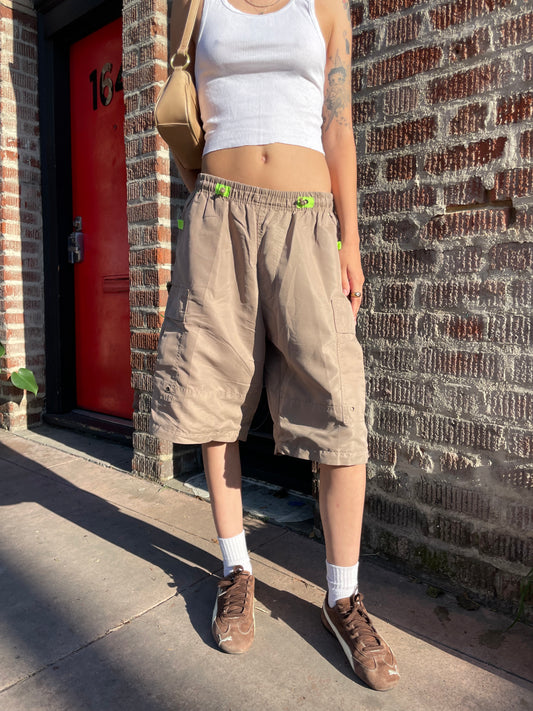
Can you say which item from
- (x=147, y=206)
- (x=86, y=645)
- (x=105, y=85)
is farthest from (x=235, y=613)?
(x=105, y=85)

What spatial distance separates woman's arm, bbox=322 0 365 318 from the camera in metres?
1.71

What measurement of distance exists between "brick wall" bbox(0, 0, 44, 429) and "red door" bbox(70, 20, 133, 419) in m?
0.27

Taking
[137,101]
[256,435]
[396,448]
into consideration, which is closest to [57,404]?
[256,435]

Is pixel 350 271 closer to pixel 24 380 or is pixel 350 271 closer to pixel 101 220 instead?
pixel 101 220

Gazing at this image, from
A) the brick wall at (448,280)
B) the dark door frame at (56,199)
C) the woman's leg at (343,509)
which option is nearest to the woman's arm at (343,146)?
the brick wall at (448,280)

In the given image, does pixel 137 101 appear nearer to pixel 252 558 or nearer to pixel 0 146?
pixel 0 146

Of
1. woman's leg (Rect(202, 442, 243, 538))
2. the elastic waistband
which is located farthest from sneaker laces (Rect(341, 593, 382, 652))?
the elastic waistband

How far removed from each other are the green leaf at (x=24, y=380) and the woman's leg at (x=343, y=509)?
2.76 meters

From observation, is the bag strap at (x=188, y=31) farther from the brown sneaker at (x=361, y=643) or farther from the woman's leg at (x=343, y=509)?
the brown sneaker at (x=361, y=643)

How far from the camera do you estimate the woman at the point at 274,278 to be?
5.20 feet

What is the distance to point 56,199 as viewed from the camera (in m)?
3.91

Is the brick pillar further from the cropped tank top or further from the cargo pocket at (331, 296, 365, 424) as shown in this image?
the cargo pocket at (331, 296, 365, 424)

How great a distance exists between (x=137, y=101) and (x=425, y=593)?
2.71m

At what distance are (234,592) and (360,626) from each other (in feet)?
1.31
